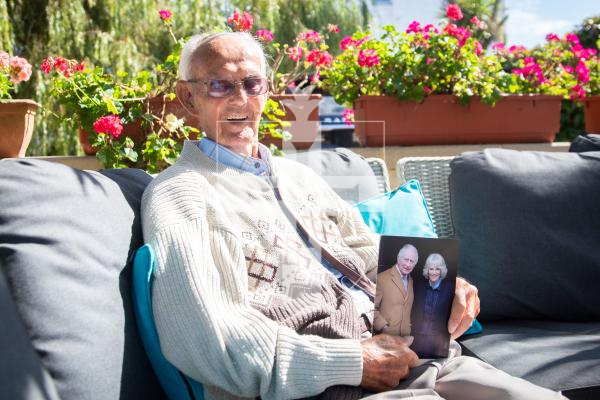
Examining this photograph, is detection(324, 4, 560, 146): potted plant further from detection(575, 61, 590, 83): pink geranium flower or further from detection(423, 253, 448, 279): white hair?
detection(423, 253, 448, 279): white hair

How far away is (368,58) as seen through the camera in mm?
3172

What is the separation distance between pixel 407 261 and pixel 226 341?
0.47m

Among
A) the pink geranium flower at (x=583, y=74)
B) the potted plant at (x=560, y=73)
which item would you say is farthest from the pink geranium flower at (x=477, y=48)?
the pink geranium flower at (x=583, y=74)

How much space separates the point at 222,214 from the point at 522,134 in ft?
7.95

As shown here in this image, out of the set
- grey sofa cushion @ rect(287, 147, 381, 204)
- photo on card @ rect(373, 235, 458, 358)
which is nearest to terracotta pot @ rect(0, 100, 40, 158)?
grey sofa cushion @ rect(287, 147, 381, 204)

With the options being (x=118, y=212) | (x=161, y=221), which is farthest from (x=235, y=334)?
(x=118, y=212)

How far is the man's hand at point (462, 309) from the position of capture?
1.51 metres

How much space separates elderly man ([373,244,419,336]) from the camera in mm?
1404

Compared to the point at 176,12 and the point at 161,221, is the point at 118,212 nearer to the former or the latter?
the point at 161,221

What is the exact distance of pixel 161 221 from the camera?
4.61ft

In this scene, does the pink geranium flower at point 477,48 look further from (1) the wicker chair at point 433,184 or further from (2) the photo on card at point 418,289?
(2) the photo on card at point 418,289

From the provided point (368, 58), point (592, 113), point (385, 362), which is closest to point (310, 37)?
point (368, 58)

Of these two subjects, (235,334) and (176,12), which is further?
(176,12)

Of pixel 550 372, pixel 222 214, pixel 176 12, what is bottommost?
pixel 550 372
